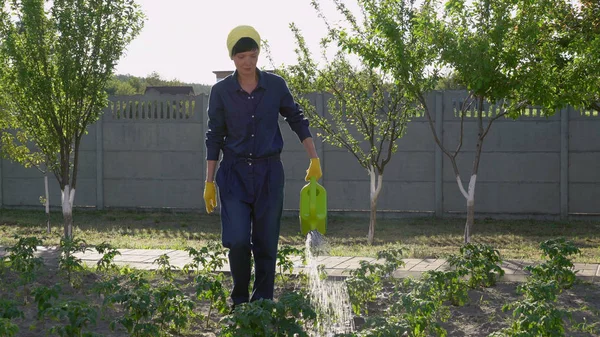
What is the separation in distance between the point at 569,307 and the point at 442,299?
0.85 meters

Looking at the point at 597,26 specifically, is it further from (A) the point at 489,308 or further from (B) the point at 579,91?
(A) the point at 489,308

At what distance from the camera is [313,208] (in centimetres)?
501

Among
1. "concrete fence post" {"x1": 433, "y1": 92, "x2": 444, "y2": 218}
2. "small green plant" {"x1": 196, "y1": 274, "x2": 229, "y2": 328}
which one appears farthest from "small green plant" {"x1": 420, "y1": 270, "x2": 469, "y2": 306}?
"concrete fence post" {"x1": 433, "y1": 92, "x2": 444, "y2": 218}

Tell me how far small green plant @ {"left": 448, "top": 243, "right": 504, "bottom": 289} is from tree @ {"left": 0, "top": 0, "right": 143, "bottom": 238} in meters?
4.99

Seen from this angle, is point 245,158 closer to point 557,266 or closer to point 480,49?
point 557,266

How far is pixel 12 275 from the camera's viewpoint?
685 cm

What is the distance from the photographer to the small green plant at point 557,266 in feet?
18.2

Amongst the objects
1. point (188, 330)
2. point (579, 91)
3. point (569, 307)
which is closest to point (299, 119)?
point (188, 330)

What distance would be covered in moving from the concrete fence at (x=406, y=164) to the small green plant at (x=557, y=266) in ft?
22.0

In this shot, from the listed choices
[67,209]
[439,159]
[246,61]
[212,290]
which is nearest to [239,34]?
[246,61]

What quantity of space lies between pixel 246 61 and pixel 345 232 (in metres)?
6.97

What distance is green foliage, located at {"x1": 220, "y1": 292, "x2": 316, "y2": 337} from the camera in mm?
3852

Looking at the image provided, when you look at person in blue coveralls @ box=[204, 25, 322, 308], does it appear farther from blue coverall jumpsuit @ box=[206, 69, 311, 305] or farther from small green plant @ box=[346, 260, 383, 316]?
small green plant @ box=[346, 260, 383, 316]

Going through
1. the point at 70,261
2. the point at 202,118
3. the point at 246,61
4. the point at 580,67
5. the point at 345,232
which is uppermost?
the point at 580,67
